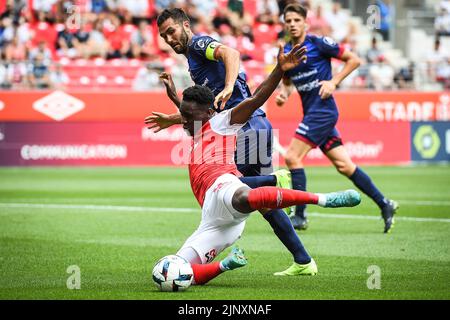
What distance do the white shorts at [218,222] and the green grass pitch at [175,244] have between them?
0.33 meters

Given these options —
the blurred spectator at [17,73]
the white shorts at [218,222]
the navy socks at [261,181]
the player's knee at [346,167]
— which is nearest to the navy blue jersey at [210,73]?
the navy socks at [261,181]

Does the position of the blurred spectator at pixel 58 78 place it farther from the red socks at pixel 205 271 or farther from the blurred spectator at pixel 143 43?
the red socks at pixel 205 271

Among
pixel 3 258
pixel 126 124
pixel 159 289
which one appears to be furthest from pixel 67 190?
pixel 159 289

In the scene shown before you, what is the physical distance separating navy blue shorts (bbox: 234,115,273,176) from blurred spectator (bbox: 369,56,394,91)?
59.0 ft

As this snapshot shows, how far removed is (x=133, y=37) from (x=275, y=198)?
2000 cm

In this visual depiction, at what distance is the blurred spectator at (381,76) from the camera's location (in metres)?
26.1

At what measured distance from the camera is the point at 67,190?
17.8 meters

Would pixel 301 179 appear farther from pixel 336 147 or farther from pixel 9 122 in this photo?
pixel 9 122

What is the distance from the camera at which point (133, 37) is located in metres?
26.5

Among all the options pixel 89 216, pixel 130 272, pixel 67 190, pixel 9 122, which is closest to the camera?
pixel 130 272

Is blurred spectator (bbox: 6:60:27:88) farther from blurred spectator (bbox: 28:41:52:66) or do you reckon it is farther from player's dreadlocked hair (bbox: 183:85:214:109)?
player's dreadlocked hair (bbox: 183:85:214:109)

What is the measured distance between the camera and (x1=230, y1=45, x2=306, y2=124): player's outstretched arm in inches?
287

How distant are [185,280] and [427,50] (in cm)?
2474

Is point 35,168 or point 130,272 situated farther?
point 35,168
